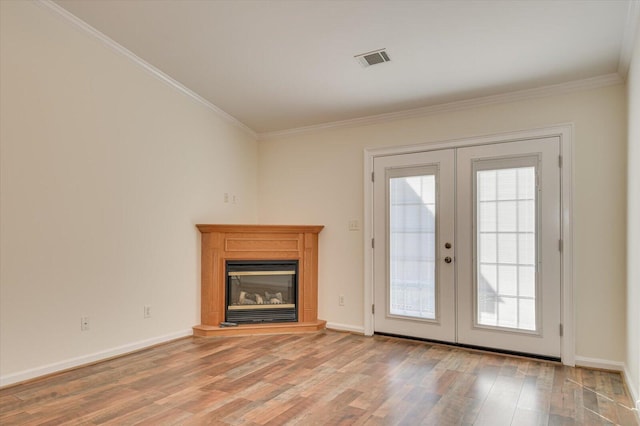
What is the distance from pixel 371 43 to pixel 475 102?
1.36m

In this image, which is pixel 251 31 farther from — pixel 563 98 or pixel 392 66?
pixel 563 98

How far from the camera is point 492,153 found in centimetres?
375

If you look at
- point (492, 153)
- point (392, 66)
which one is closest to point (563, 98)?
point (492, 153)

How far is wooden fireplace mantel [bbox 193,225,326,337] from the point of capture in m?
4.38

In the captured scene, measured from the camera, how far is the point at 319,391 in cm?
279

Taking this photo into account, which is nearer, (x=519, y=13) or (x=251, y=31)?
(x=519, y=13)

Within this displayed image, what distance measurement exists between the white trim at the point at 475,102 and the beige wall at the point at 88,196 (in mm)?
1350

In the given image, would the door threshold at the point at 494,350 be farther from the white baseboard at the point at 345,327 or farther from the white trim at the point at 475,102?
the white trim at the point at 475,102

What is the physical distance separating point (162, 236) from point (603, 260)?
4.02 m

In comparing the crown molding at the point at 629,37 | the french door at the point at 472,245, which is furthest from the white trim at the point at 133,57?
the crown molding at the point at 629,37

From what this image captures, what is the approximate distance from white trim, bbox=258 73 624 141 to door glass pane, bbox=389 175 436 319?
69 centimetres

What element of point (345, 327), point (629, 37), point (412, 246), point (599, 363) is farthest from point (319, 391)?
point (629, 37)

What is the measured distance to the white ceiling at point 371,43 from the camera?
2.68 metres

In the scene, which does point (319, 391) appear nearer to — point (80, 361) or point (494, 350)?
point (494, 350)
